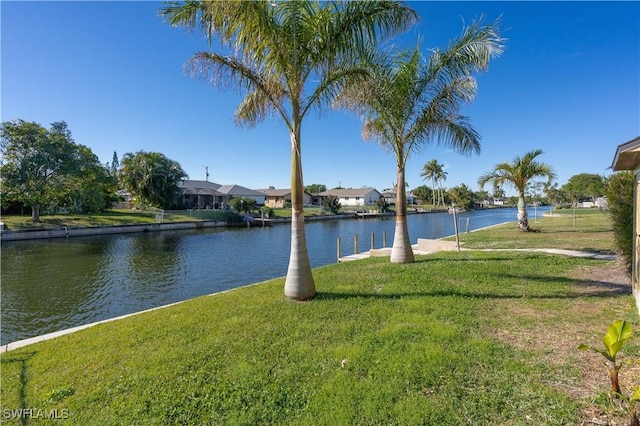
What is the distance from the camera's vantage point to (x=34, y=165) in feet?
99.4

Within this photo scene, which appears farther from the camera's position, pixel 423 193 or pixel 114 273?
pixel 423 193

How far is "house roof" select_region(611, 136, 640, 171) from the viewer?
4293 millimetres

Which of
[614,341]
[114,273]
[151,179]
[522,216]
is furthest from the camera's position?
[151,179]

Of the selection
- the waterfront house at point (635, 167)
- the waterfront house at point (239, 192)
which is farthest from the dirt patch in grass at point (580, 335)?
the waterfront house at point (239, 192)

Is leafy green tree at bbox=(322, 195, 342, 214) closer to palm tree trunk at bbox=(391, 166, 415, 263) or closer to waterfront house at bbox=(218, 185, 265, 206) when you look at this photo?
waterfront house at bbox=(218, 185, 265, 206)

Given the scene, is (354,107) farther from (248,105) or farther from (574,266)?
(574,266)

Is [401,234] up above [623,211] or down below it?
below

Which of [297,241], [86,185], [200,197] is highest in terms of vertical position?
[86,185]

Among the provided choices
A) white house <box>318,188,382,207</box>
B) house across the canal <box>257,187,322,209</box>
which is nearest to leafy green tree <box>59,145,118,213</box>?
house across the canal <box>257,187,322,209</box>

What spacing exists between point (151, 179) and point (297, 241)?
4332 centimetres

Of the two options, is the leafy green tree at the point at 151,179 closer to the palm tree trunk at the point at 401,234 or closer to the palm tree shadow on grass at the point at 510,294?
the palm tree trunk at the point at 401,234

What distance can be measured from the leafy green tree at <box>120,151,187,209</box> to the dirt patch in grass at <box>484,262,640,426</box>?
151 ft

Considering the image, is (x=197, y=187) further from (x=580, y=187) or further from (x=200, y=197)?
(x=580, y=187)

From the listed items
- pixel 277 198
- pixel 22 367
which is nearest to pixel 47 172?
pixel 22 367
